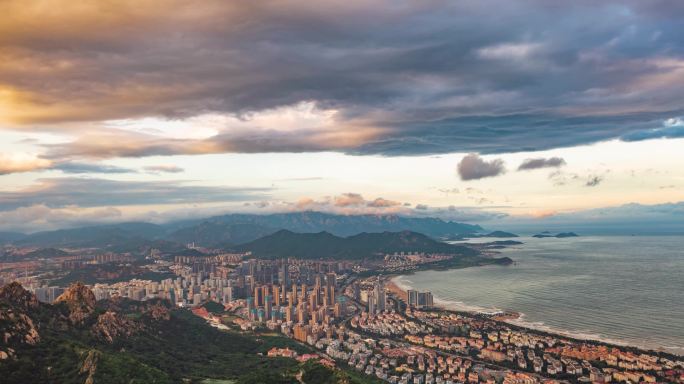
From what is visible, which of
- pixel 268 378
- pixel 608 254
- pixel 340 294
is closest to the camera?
pixel 268 378

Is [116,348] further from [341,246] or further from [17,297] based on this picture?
[341,246]

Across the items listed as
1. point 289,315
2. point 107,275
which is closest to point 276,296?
point 289,315

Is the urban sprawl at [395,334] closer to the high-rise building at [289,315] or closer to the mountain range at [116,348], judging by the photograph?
the high-rise building at [289,315]

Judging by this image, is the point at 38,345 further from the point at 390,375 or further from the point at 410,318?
the point at 410,318

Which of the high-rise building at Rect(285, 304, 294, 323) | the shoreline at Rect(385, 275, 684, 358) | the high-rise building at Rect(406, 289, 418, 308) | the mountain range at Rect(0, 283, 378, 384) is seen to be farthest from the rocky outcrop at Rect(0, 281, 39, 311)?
the high-rise building at Rect(406, 289, 418, 308)

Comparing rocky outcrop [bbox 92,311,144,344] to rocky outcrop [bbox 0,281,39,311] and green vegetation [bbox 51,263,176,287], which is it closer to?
rocky outcrop [bbox 0,281,39,311]

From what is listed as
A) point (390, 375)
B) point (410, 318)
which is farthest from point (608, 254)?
point (390, 375)
